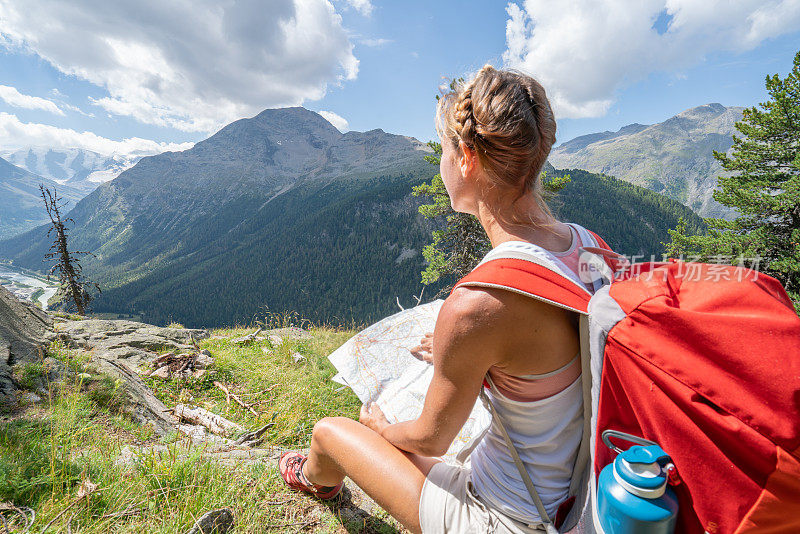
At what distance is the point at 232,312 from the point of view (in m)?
117

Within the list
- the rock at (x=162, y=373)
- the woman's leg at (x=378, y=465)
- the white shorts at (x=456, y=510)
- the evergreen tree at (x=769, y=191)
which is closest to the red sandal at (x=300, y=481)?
the woman's leg at (x=378, y=465)

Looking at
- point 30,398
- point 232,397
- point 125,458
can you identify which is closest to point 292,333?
point 232,397

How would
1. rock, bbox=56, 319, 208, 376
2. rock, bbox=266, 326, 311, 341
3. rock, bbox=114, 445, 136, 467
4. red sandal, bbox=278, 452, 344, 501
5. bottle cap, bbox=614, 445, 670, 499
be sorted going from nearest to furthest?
bottle cap, bbox=614, 445, 670, 499, red sandal, bbox=278, 452, 344, 501, rock, bbox=114, 445, 136, 467, rock, bbox=56, 319, 208, 376, rock, bbox=266, 326, 311, 341

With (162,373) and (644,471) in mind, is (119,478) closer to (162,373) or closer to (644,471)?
(644,471)

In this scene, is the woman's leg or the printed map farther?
the printed map

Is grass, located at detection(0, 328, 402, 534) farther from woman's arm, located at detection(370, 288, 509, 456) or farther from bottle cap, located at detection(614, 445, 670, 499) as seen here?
bottle cap, located at detection(614, 445, 670, 499)

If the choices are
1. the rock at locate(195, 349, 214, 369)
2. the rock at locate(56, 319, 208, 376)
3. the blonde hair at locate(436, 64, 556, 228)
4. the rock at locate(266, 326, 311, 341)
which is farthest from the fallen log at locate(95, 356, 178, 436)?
the blonde hair at locate(436, 64, 556, 228)

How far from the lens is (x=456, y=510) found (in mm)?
1815

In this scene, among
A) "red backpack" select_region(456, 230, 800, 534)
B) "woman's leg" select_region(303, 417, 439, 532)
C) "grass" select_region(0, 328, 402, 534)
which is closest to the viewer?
"red backpack" select_region(456, 230, 800, 534)

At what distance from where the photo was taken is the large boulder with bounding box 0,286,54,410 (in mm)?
3782

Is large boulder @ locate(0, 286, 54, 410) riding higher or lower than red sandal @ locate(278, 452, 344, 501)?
higher

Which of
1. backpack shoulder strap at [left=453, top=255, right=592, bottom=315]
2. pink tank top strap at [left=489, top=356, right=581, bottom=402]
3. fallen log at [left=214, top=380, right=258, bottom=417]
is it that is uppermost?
backpack shoulder strap at [left=453, top=255, right=592, bottom=315]

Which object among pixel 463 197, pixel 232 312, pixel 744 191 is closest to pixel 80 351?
pixel 463 197

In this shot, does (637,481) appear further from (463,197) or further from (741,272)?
(463,197)
